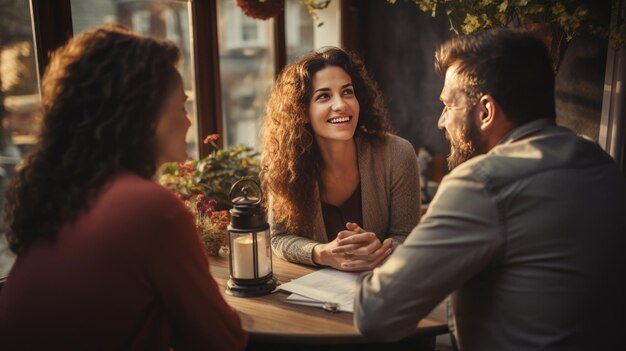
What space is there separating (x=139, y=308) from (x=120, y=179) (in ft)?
0.88

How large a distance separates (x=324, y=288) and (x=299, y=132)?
2.53ft

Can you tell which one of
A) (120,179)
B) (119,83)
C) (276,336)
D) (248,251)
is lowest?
(276,336)

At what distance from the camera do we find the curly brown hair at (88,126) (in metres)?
1.07

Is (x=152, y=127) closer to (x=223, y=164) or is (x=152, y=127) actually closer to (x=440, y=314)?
(x=440, y=314)

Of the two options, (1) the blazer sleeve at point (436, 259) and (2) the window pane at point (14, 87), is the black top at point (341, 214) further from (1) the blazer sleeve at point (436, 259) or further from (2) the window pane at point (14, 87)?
(2) the window pane at point (14, 87)

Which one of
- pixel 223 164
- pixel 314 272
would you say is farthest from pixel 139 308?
pixel 223 164

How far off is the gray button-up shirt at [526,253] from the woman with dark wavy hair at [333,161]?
812 mm

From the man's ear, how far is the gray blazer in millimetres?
788

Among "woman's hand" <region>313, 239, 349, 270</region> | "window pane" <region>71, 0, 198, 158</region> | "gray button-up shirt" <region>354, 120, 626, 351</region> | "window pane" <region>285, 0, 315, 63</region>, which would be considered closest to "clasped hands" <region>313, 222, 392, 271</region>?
"woman's hand" <region>313, 239, 349, 270</region>

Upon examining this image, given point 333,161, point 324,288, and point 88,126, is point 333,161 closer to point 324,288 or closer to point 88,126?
point 324,288

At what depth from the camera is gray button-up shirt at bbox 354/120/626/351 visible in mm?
1042

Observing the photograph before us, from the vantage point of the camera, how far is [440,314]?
1.37m

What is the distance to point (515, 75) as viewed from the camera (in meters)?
1.18

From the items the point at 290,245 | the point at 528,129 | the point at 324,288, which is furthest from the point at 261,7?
the point at 528,129
